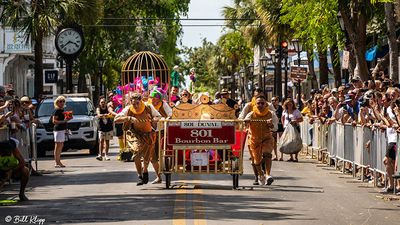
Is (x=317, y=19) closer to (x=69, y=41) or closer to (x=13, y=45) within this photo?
(x=69, y=41)

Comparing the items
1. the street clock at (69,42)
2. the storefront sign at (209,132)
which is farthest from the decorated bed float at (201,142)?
the street clock at (69,42)

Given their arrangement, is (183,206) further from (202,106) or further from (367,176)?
(367,176)

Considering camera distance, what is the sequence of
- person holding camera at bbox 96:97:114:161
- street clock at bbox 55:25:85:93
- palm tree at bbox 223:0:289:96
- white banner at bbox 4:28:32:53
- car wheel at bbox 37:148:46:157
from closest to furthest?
person holding camera at bbox 96:97:114:161 → car wheel at bbox 37:148:46:157 → street clock at bbox 55:25:85:93 → palm tree at bbox 223:0:289:96 → white banner at bbox 4:28:32:53

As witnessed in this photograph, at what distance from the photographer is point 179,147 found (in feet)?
68.7

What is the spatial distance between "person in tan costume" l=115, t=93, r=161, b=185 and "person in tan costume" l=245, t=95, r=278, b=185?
189 centimetres

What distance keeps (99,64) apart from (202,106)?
126 feet

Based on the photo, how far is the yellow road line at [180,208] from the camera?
1527cm

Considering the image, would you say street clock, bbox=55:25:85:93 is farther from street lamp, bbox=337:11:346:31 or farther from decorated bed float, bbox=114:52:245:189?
decorated bed float, bbox=114:52:245:189

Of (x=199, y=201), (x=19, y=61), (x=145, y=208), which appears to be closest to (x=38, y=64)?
(x=19, y=61)

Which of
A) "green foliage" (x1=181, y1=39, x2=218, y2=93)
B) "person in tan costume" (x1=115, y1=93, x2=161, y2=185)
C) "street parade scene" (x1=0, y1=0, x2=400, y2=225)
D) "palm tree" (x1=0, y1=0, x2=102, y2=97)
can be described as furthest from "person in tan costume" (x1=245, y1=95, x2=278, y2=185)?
"green foliage" (x1=181, y1=39, x2=218, y2=93)

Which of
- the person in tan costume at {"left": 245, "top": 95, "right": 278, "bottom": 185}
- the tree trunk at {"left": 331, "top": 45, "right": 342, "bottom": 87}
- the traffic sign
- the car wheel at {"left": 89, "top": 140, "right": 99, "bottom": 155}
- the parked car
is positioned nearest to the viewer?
the person in tan costume at {"left": 245, "top": 95, "right": 278, "bottom": 185}

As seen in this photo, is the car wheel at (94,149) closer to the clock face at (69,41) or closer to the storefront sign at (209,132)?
the clock face at (69,41)

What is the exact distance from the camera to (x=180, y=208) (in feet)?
56.0

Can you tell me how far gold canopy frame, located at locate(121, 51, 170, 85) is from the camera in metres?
31.5
